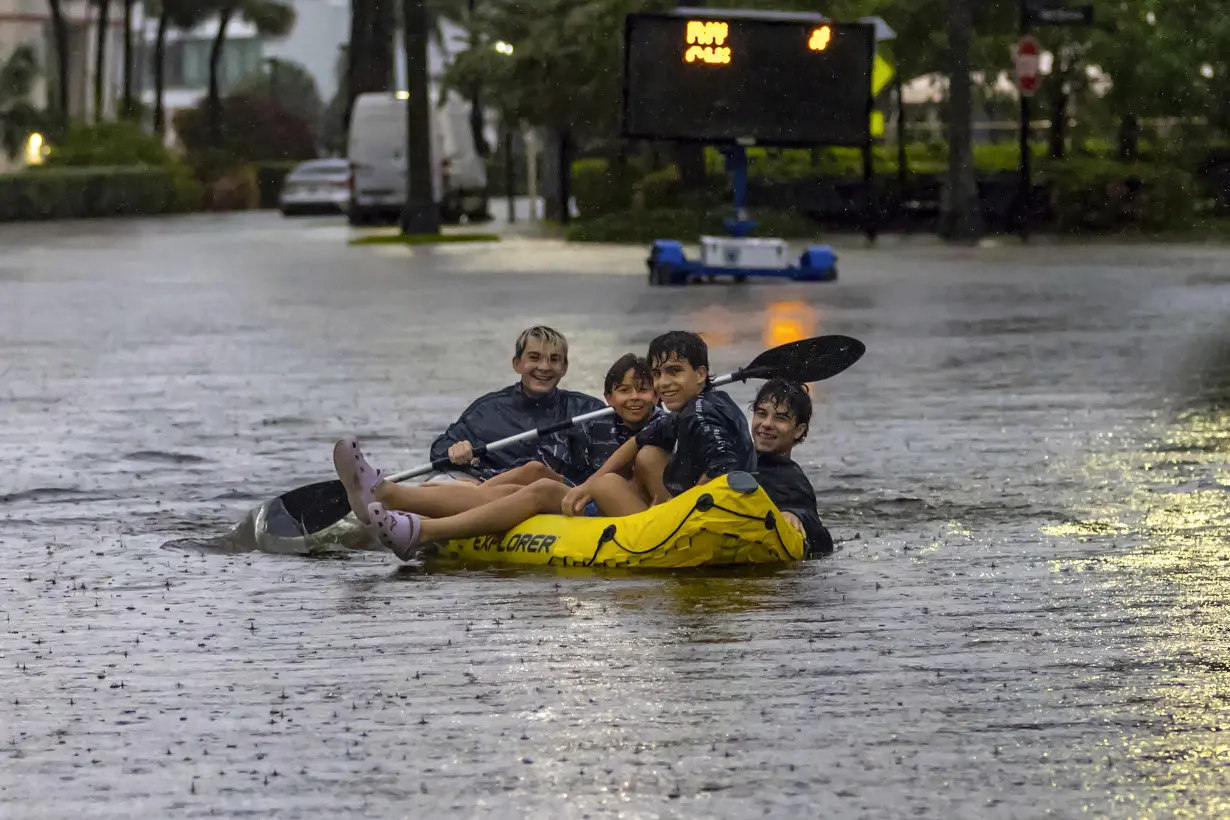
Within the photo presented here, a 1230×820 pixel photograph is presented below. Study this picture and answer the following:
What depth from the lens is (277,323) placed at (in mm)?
22188

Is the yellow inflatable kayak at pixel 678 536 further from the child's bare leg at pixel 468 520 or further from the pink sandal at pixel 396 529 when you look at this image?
the pink sandal at pixel 396 529

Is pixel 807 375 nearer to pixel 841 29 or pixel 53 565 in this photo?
pixel 53 565

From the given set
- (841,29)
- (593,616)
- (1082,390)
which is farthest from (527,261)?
(593,616)

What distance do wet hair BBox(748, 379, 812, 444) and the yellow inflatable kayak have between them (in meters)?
0.47

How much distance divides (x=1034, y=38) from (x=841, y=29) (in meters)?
9.43

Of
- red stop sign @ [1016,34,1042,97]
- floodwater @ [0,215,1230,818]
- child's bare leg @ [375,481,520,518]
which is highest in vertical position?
red stop sign @ [1016,34,1042,97]

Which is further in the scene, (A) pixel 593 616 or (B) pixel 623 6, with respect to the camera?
(B) pixel 623 6

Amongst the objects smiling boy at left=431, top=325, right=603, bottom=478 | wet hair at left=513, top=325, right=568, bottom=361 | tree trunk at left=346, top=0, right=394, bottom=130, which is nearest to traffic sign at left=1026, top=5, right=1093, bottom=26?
tree trunk at left=346, top=0, right=394, bottom=130

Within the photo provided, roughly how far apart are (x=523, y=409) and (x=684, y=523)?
151 centimetres

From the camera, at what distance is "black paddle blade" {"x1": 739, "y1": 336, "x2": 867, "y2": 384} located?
32.4ft

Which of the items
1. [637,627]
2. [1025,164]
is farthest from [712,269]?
[637,627]

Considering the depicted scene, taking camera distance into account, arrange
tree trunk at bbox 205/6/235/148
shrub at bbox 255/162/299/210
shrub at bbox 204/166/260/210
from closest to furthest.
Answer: shrub at bbox 204/166/260/210, shrub at bbox 255/162/299/210, tree trunk at bbox 205/6/235/148

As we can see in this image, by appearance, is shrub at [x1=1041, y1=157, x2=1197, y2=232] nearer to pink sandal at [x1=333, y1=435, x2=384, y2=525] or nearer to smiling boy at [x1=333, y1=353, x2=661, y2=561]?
smiling boy at [x1=333, y1=353, x2=661, y2=561]

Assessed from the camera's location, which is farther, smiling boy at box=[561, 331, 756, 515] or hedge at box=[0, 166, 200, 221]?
hedge at box=[0, 166, 200, 221]
